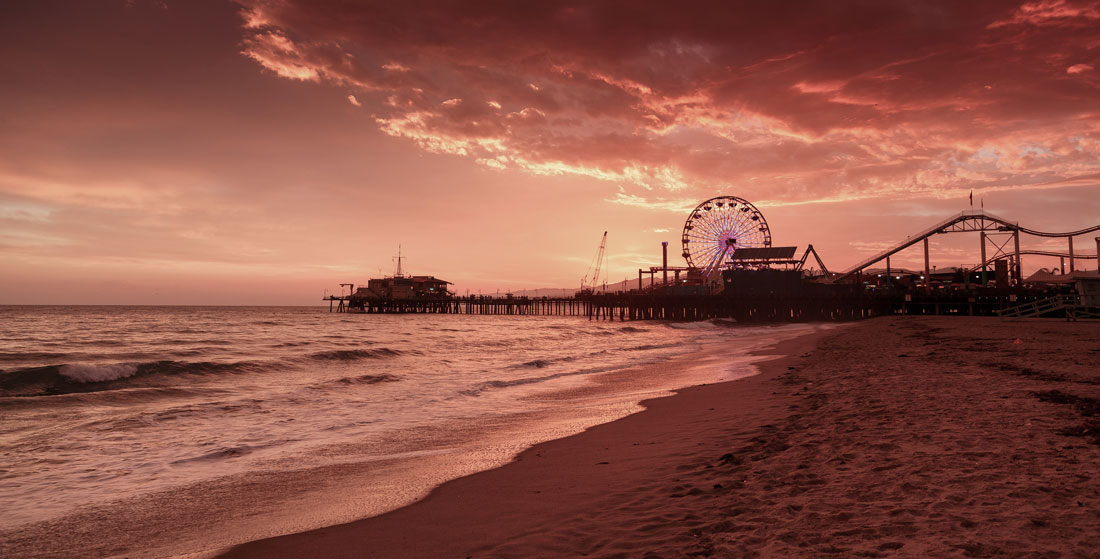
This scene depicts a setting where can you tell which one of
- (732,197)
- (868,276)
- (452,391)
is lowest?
(452,391)

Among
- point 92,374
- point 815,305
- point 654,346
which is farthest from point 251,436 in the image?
point 815,305

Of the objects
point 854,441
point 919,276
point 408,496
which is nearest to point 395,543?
point 408,496

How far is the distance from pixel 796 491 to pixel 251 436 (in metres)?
8.64

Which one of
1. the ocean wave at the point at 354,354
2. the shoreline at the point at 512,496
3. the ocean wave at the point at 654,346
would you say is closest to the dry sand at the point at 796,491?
the shoreline at the point at 512,496

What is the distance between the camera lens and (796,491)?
458 cm

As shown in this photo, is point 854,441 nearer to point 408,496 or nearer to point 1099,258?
point 408,496

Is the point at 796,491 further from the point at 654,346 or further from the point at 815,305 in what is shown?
the point at 815,305

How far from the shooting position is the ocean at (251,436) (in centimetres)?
537

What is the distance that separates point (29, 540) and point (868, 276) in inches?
4516

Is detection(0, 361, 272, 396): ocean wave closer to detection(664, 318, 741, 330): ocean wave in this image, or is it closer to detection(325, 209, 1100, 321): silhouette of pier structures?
detection(664, 318, 741, 330): ocean wave

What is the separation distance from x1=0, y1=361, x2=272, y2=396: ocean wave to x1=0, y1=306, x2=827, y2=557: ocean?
6 cm

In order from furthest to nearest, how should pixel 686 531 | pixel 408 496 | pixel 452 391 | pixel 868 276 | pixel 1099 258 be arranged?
1. pixel 868 276
2. pixel 1099 258
3. pixel 452 391
4. pixel 408 496
5. pixel 686 531

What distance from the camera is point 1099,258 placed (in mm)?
71250

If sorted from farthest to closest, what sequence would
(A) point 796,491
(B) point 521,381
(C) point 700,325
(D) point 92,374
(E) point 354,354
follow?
(C) point 700,325 → (E) point 354,354 → (D) point 92,374 → (B) point 521,381 → (A) point 796,491
